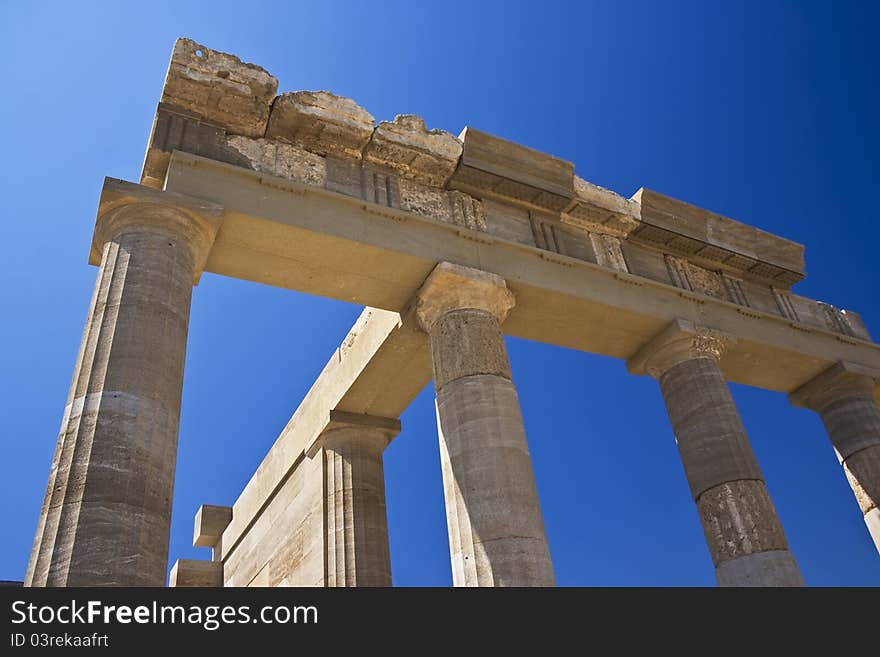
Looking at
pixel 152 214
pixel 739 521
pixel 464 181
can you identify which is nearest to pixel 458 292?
pixel 464 181

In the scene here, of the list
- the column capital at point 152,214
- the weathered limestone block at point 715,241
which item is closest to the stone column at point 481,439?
the column capital at point 152,214

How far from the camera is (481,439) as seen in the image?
10500 millimetres

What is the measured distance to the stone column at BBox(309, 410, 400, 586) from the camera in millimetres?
14320

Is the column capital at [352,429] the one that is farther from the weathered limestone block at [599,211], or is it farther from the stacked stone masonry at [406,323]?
the weathered limestone block at [599,211]

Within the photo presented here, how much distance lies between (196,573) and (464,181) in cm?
1354

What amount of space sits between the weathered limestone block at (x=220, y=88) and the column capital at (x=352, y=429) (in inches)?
240

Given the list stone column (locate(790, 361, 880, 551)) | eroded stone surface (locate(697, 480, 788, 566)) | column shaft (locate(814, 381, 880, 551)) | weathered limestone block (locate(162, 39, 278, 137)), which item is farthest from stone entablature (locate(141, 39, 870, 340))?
eroded stone surface (locate(697, 480, 788, 566))

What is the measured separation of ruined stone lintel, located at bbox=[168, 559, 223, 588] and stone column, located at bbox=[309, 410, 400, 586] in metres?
6.56

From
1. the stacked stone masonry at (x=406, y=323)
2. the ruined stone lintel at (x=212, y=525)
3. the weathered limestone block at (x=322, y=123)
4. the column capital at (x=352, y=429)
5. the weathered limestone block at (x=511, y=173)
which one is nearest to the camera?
the stacked stone masonry at (x=406, y=323)

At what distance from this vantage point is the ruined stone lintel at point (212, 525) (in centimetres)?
2125

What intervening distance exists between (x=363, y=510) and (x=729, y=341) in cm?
779
